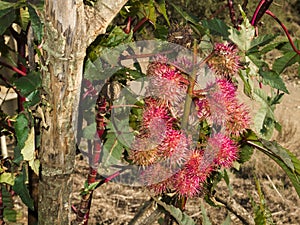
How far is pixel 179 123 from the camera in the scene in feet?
2.26

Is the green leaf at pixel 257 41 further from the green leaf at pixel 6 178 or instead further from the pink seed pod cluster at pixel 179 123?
the green leaf at pixel 6 178

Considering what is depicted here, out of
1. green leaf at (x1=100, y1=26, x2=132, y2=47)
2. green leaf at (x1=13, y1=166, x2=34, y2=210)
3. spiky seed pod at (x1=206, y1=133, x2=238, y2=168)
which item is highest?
green leaf at (x1=100, y1=26, x2=132, y2=47)

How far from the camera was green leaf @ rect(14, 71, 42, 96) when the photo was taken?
0.73 meters

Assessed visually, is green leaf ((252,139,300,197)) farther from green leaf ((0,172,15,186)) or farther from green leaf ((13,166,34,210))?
green leaf ((0,172,15,186))

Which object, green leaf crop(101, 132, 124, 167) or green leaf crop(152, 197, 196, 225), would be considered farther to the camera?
green leaf crop(101, 132, 124, 167)

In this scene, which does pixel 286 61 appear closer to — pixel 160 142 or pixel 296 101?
pixel 160 142

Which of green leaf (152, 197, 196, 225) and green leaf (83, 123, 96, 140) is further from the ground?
green leaf (83, 123, 96, 140)

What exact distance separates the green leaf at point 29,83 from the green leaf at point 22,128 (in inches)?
2.0

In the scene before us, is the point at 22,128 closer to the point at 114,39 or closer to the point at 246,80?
the point at 114,39

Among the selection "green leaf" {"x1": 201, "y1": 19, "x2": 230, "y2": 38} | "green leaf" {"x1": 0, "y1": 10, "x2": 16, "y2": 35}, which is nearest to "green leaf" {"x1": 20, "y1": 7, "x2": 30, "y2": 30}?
"green leaf" {"x1": 0, "y1": 10, "x2": 16, "y2": 35}

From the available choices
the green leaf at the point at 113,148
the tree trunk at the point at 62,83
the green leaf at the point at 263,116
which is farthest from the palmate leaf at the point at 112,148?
the green leaf at the point at 263,116

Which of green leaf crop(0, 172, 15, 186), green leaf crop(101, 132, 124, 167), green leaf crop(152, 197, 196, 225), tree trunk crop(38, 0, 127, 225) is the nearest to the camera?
tree trunk crop(38, 0, 127, 225)

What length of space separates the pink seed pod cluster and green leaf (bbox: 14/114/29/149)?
0.17m

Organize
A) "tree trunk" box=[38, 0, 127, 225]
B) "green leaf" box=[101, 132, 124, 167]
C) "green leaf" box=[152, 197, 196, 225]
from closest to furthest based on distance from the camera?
"tree trunk" box=[38, 0, 127, 225], "green leaf" box=[152, 197, 196, 225], "green leaf" box=[101, 132, 124, 167]
